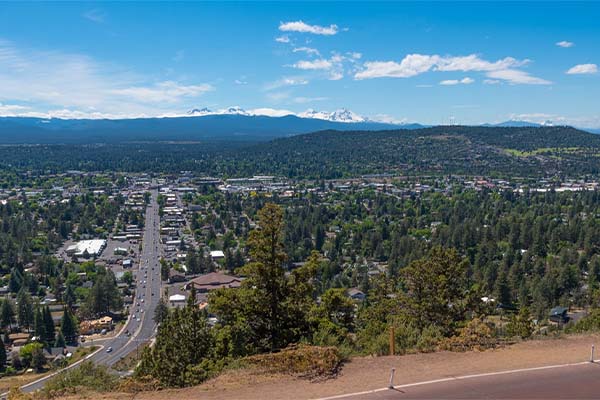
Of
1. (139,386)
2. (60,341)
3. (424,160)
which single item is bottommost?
(60,341)

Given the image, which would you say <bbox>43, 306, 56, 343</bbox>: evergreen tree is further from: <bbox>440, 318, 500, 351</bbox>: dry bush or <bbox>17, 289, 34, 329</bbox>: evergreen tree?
<bbox>440, 318, 500, 351</bbox>: dry bush

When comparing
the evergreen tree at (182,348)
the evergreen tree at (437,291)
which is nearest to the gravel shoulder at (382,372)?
the evergreen tree at (182,348)

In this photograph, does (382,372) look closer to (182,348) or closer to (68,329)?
(182,348)

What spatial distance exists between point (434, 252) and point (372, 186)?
339 feet

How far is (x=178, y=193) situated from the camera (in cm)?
11838

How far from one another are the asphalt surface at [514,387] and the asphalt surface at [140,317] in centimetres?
2213

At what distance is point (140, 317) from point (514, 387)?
37.2 m

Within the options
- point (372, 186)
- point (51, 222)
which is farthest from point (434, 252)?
point (372, 186)

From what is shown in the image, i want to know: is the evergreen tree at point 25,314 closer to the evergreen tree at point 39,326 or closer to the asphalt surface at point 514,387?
the evergreen tree at point 39,326

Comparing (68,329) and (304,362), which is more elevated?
(304,362)

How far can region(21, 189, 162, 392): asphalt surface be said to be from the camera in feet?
110

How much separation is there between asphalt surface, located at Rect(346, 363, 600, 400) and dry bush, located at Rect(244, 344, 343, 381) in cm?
115

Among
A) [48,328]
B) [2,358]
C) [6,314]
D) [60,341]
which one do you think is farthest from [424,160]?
[2,358]

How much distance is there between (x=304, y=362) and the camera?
34.1ft
